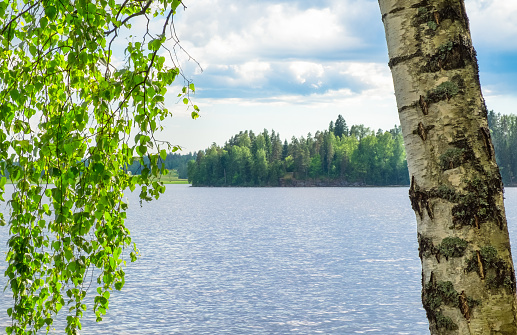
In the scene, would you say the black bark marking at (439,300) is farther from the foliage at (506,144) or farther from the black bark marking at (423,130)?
the foliage at (506,144)

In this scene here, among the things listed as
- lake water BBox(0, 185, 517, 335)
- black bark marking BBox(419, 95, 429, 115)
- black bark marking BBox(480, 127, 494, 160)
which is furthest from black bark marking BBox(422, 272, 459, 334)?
lake water BBox(0, 185, 517, 335)

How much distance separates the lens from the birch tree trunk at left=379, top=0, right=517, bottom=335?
A: 2.46m

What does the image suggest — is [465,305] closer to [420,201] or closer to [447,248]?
[447,248]

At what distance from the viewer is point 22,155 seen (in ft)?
12.0

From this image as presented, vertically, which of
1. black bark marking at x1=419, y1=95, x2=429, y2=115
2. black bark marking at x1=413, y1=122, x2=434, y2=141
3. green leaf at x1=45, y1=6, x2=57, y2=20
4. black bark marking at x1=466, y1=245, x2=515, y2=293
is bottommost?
black bark marking at x1=466, y1=245, x2=515, y2=293

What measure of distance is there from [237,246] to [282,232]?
846 cm

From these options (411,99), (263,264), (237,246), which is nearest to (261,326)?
(263,264)

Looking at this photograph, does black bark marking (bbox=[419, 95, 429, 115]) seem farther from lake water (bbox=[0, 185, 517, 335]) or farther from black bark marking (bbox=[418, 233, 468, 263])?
lake water (bbox=[0, 185, 517, 335])

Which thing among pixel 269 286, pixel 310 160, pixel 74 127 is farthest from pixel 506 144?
pixel 74 127

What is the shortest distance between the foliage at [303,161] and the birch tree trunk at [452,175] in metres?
143

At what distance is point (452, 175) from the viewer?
2469 millimetres

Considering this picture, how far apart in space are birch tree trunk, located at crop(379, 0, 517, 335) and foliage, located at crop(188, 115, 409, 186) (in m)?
143

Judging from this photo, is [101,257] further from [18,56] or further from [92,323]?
[92,323]

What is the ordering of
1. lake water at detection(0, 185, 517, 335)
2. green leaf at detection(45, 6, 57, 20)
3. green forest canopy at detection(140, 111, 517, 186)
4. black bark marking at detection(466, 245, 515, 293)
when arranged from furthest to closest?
green forest canopy at detection(140, 111, 517, 186) → lake water at detection(0, 185, 517, 335) → green leaf at detection(45, 6, 57, 20) → black bark marking at detection(466, 245, 515, 293)
